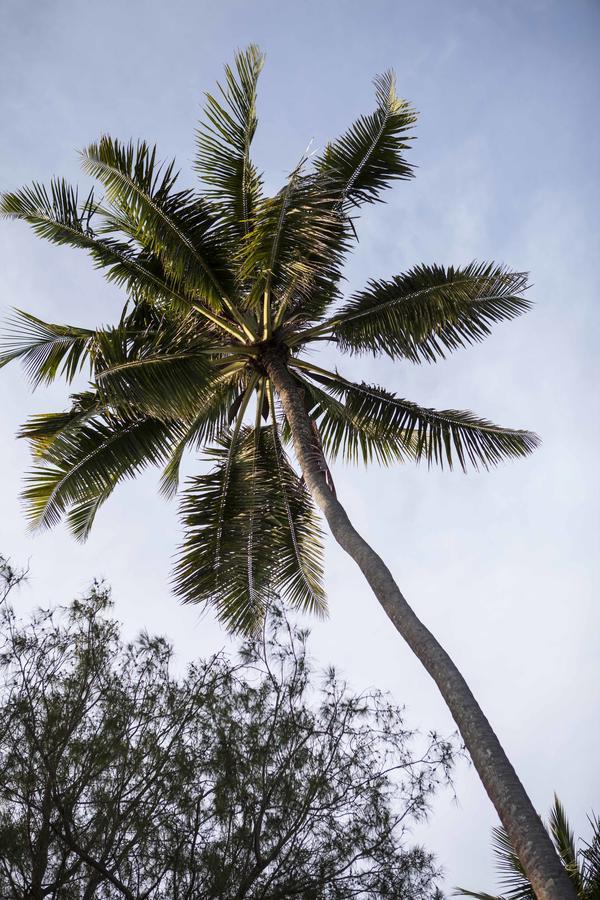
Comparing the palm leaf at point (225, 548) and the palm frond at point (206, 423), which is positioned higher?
the palm frond at point (206, 423)

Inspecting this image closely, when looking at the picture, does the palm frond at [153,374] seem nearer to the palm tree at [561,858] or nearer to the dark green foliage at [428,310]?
the dark green foliage at [428,310]

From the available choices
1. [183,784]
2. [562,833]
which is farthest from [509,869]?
[183,784]

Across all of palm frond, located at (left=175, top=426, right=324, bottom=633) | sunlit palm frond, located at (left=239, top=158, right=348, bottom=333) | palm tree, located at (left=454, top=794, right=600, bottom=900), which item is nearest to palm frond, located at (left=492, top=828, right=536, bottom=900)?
palm tree, located at (left=454, top=794, right=600, bottom=900)

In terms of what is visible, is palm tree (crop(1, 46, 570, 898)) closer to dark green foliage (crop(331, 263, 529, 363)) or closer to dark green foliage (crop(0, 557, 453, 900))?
dark green foliage (crop(331, 263, 529, 363))

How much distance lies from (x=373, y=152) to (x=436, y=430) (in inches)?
146

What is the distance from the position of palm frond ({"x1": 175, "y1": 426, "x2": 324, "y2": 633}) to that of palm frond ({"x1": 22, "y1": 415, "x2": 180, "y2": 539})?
890 millimetres

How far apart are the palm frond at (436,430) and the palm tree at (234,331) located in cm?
2

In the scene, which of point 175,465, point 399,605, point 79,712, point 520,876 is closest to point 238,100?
point 175,465

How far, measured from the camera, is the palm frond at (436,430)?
29.7 ft

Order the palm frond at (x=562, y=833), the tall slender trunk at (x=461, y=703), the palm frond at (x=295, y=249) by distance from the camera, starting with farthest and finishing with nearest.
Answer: the palm frond at (x=562, y=833)
the palm frond at (x=295, y=249)
the tall slender trunk at (x=461, y=703)

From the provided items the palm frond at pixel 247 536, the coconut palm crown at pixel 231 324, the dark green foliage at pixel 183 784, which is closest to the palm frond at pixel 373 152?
the coconut palm crown at pixel 231 324

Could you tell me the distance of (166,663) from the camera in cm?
601

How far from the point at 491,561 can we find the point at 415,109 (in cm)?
1056

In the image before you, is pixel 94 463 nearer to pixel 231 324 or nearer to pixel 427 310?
pixel 231 324
